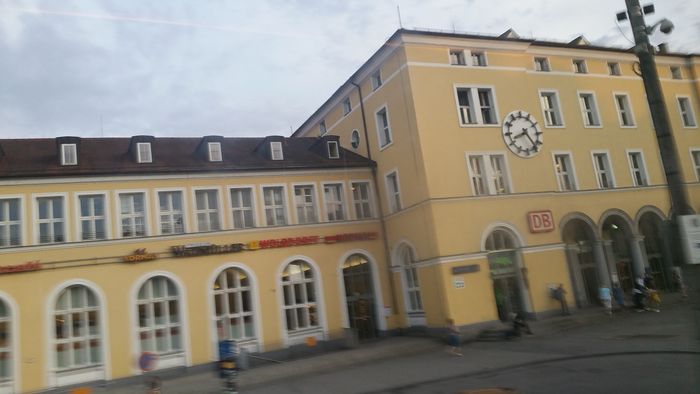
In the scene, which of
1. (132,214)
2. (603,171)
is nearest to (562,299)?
(603,171)

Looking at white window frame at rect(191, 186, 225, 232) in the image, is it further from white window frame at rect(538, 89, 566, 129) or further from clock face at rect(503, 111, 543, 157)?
white window frame at rect(538, 89, 566, 129)

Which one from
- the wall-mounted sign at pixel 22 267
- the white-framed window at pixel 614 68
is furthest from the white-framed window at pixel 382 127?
the wall-mounted sign at pixel 22 267

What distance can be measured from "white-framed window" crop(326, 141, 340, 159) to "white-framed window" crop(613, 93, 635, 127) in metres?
17.2

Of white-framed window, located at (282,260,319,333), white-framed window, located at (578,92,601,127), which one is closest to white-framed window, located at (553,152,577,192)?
white-framed window, located at (578,92,601,127)

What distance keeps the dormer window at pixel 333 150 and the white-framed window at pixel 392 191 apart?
3.15m

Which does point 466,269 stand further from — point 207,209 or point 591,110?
point 591,110

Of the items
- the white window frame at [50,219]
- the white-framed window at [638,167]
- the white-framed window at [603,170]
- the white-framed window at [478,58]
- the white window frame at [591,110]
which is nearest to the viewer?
the white window frame at [50,219]

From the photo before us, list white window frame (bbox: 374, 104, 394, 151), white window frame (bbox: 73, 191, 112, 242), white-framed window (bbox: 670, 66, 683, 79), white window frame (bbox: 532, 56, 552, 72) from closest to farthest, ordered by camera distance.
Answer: white window frame (bbox: 73, 191, 112, 242) → white window frame (bbox: 374, 104, 394, 151) → white window frame (bbox: 532, 56, 552, 72) → white-framed window (bbox: 670, 66, 683, 79)

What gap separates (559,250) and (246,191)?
15.8m

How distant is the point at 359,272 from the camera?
27719 millimetres

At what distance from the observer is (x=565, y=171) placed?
29.2 meters

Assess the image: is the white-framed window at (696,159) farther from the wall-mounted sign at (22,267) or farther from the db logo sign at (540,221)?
the wall-mounted sign at (22,267)

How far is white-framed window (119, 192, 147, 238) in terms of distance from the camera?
76.5 feet

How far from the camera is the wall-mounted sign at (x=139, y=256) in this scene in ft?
74.2
